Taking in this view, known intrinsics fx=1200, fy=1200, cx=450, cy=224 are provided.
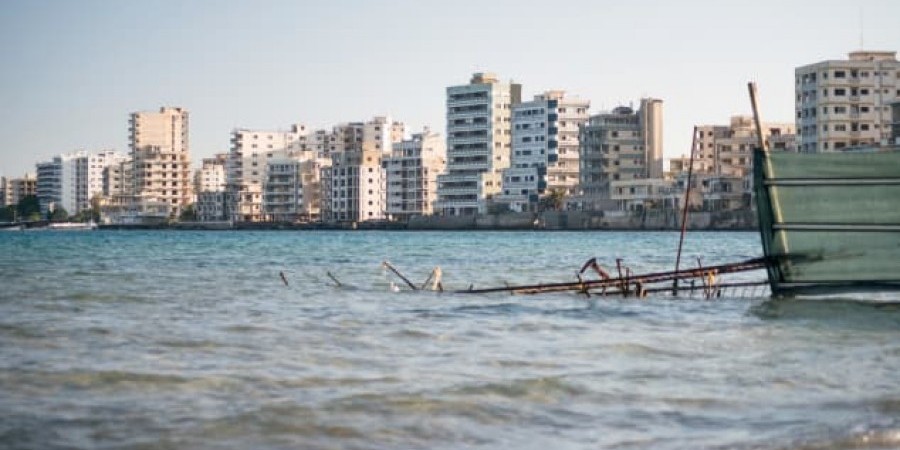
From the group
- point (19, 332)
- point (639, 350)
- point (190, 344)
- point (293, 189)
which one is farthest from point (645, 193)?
point (190, 344)

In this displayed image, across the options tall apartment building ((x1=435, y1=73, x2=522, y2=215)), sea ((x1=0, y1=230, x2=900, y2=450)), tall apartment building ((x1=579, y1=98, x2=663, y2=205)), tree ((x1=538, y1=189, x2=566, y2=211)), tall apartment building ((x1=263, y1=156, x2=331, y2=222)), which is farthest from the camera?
tall apartment building ((x1=263, y1=156, x2=331, y2=222))

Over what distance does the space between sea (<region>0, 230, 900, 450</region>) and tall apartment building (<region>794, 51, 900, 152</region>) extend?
90.1m

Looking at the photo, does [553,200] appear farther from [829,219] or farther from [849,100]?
[829,219]

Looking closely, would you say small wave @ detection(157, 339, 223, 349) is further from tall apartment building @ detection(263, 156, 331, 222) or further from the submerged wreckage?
tall apartment building @ detection(263, 156, 331, 222)

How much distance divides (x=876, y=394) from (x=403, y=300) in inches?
679

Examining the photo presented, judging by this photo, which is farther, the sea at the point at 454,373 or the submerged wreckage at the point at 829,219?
the submerged wreckage at the point at 829,219

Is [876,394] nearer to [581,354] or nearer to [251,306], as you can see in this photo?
[581,354]

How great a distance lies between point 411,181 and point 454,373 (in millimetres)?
157271

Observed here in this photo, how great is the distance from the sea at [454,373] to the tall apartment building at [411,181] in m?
141

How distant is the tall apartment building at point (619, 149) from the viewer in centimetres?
14788

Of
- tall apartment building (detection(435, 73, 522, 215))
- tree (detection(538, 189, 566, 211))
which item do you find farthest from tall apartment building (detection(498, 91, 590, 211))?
tall apartment building (detection(435, 73, 522, 215))

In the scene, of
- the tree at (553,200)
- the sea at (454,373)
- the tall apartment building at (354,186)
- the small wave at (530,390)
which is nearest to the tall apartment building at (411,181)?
the tall apartment building at (354,186)

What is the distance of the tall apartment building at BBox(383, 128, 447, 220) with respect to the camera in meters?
172

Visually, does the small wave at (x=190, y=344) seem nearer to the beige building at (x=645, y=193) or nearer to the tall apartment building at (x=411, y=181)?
the beige building at (x=645, y=193)
